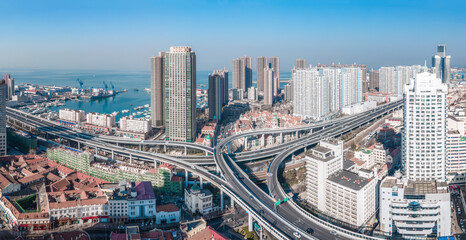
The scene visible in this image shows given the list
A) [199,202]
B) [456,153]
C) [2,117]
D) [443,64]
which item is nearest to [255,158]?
[199,202]

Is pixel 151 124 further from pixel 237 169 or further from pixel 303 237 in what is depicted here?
pixel 303 237

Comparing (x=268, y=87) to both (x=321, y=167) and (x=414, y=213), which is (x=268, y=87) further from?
(x=414, y=213)

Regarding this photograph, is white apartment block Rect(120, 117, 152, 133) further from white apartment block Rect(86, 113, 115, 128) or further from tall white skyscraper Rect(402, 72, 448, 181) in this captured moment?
tall white skyscraper Rect(402, 72, 448, 181)

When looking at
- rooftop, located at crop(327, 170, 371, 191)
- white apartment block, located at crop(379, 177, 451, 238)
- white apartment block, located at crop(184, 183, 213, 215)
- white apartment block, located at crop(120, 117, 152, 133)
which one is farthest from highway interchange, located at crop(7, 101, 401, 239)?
white apartment block, located at crop(120, 117, 152, 133)

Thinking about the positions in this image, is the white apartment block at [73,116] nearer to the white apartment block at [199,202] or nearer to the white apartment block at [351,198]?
the white apartment block at [199,202]

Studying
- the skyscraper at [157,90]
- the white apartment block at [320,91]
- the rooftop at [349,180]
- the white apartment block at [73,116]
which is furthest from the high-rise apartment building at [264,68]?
the rooftop at [349,180]

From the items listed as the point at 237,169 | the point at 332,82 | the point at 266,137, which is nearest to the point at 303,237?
the point at 237,169
